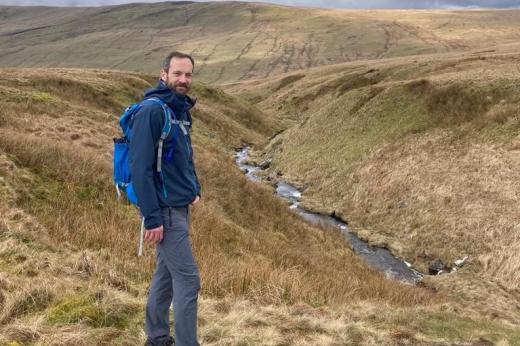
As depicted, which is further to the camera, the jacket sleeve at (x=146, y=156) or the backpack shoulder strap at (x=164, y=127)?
the backpack shoulder strap at (x=164, y=127)

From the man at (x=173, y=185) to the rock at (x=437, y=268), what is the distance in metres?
19.2

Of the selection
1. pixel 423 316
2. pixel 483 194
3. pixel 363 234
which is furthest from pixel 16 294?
pixel 483 194

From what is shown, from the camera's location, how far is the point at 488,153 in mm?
29828

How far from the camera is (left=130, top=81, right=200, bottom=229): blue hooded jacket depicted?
6.02 meters

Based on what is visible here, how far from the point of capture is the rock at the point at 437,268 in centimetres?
2332

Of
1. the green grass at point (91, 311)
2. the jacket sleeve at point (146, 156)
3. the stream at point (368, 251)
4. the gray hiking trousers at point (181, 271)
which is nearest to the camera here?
the jacket sleeve at point (146, 156)

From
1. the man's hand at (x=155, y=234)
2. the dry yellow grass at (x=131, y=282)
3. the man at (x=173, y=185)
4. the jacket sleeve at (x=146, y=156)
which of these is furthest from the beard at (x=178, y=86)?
the dry yellow grass at (x=131, y=282)

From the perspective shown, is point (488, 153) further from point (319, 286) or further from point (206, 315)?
point (206, 315)

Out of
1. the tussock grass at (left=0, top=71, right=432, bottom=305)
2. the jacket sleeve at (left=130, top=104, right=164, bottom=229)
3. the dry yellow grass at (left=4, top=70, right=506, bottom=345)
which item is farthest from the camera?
the tussock grass at (left=0, top=71, right=432, bottom=305)

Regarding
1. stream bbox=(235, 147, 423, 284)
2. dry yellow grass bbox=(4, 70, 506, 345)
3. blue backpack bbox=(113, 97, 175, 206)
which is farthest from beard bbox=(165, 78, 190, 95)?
stream bbox=(235, 147, 423, 284)

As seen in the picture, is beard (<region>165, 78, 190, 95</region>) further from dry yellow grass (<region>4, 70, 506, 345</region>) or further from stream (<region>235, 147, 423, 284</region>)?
stream (<region>235, 147, 423, 284</region>)

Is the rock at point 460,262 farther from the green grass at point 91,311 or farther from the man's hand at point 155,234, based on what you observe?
the man's hand at point 155,234

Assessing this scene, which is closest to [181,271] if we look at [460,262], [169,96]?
[169,96]

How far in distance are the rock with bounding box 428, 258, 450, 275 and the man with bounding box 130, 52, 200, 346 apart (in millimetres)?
19191
